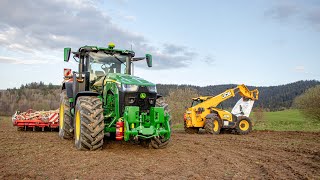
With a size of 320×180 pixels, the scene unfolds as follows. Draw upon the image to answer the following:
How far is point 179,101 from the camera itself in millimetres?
37250

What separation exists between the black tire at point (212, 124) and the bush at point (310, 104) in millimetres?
15085

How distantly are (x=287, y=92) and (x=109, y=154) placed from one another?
93.0 metres

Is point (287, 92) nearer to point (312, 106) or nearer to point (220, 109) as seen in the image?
point (312, 106)

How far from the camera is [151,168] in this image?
20.4 feet

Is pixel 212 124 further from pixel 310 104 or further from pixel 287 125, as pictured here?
pixel 310 104

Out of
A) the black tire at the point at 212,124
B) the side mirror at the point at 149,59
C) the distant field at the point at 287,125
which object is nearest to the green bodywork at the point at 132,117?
the side mirror at the point at 149,59

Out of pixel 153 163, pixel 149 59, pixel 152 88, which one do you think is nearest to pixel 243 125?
pixel 149 59

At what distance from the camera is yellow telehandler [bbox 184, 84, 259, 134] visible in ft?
52.6

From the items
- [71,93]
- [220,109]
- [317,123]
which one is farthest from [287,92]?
[71,93]

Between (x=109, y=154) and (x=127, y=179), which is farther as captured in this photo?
(x=109, y=154)

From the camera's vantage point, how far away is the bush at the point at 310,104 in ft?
89.1

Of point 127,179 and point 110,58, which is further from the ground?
point 110,58

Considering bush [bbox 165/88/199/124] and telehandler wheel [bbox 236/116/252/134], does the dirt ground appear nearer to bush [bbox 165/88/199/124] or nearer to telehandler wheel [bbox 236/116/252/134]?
telehandler wheel [bbox 236/116/252/134]

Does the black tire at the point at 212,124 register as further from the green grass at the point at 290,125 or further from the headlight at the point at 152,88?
the headlight at the point at 152,88
